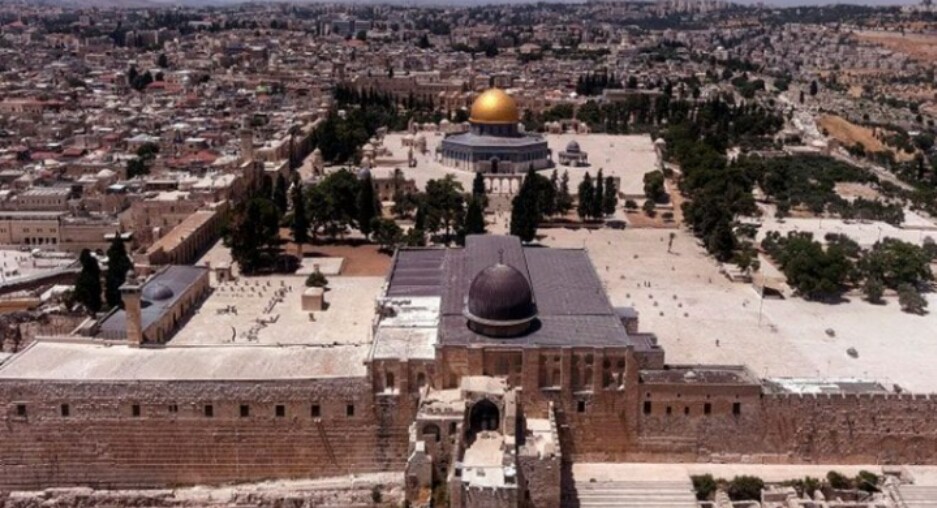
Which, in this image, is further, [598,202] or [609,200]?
[609,200]

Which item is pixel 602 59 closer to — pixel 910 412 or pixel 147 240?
pixel 147 240

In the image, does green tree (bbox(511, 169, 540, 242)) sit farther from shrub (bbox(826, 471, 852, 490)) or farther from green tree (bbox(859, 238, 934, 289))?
shrub (bbox(826, 471, 852, 490))

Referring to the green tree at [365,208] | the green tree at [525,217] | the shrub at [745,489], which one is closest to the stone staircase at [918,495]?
the shrub at [745,489]

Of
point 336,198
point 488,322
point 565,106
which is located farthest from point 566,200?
point 565,106

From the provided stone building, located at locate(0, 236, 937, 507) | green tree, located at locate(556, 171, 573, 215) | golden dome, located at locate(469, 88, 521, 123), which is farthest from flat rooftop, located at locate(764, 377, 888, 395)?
golden dome, located at locate(469, 88, 521, 123)

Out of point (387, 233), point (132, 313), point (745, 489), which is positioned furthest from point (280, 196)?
point (745, 489)

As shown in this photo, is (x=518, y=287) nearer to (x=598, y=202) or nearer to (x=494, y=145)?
(x=598, y=202)

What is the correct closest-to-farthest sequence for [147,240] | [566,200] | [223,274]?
1. [223,274]
2. [147,240]
3. [566,200]
